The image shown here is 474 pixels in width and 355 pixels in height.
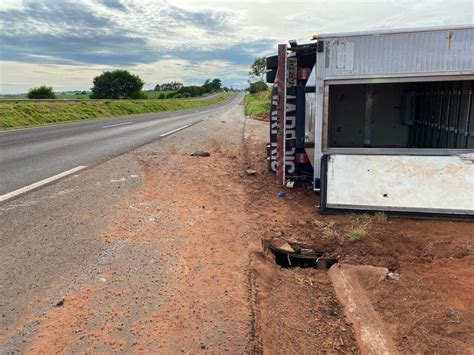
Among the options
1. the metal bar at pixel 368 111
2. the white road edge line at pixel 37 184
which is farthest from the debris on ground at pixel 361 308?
the metal bar at pixel 368 111

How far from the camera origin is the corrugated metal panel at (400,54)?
5.33m

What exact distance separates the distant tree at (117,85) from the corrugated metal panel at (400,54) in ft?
238

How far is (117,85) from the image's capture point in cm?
7638

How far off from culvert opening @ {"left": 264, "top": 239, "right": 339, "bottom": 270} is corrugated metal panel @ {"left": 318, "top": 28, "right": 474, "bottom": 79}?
9.56 ft

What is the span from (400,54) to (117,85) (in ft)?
253

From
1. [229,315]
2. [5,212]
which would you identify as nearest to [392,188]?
[229,315]

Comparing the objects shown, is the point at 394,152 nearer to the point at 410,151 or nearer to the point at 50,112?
the point at 410,151

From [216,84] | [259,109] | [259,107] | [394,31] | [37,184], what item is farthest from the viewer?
[216,84]

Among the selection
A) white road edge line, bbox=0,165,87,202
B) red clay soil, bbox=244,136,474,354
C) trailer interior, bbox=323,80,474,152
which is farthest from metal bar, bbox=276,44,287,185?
white road edge line, bbox=0,165,87,202

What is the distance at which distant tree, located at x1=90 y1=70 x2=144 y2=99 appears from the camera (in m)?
74.5

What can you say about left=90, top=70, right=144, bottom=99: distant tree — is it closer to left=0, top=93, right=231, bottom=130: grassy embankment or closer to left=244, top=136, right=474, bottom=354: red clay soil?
left=0, top=93, right=231, bottom=130: grassy embankment

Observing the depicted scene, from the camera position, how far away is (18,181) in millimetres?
7145

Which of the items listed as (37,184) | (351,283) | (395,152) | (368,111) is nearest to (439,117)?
(368,111)

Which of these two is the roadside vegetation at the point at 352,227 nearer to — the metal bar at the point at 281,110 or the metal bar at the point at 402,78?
the metal bar at the point at 402,78
